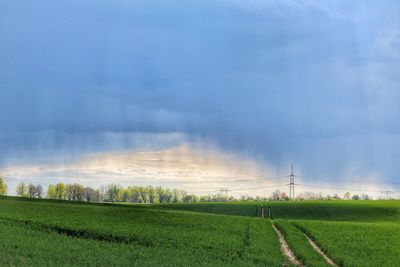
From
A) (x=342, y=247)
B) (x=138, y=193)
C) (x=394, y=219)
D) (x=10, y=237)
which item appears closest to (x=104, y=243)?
(x=10, y=237)

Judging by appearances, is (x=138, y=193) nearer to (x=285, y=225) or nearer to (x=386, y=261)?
(x=285, y=225)

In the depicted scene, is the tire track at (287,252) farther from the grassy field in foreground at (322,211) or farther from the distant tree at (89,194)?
the distant tree at (89,194)

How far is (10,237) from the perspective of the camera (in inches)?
1421

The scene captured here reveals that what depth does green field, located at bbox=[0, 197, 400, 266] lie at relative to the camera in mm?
33656

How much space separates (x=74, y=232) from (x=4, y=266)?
16.9m

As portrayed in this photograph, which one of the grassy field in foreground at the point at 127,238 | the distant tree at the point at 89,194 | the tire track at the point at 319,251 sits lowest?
the tire track at the point at 319,251

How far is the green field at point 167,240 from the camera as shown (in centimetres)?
3366

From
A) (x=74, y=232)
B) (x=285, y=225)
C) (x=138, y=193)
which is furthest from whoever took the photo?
→ (x=138, y=193)

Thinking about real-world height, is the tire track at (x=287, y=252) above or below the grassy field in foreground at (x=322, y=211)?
below

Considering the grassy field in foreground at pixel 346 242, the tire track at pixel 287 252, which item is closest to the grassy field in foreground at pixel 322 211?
the grassy field in foreground at pixel 346 242

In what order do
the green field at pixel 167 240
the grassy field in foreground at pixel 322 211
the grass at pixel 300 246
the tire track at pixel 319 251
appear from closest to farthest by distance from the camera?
the green field at pixel 167 240
the grass at pixel 300 246
the tire track at pixel 319 251
the grassy field in foreground at pixel 322 211

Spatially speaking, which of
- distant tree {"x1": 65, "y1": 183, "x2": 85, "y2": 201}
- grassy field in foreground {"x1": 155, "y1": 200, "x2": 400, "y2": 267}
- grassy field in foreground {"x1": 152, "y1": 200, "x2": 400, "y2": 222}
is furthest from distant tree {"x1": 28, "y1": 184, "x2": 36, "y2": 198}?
grassy field in foreground {"x1": 155, "y1": 200, "x2": 400, "y2": 267}

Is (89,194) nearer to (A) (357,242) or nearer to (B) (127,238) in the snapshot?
(A) (357,242)

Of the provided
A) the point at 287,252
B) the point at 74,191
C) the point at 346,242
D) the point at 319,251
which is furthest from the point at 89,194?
the point at 287,252
